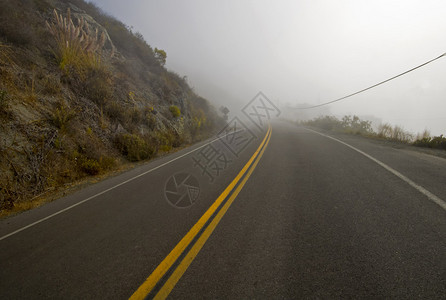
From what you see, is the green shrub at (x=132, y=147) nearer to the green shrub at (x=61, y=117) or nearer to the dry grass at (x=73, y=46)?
the green shrub at (x=61, y=117)

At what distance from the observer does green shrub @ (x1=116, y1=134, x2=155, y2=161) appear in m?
6.98

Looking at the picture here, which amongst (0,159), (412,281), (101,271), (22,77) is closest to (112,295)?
(101,271)

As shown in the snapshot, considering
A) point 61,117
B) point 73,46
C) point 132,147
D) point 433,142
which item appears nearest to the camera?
point 61,117

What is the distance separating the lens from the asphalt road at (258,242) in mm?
1589

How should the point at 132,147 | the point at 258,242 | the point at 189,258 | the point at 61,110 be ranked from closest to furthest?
the point at 189,258 → the point at 258,242 → the point at 61,110 → the point at 132,147

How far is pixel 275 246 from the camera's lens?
2041 millimetres

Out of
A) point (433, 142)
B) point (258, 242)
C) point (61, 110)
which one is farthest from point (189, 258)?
point (433, 142)

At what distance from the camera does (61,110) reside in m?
5.74

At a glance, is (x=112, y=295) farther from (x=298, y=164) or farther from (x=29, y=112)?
(x=29, y=112)

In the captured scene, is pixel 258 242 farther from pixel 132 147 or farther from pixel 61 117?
pixel 61 117

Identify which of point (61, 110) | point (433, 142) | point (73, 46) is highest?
point (73, 46)

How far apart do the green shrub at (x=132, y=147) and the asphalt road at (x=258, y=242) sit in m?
3.10

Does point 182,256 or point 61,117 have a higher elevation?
point 61,117

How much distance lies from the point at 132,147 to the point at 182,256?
6.11 meters
